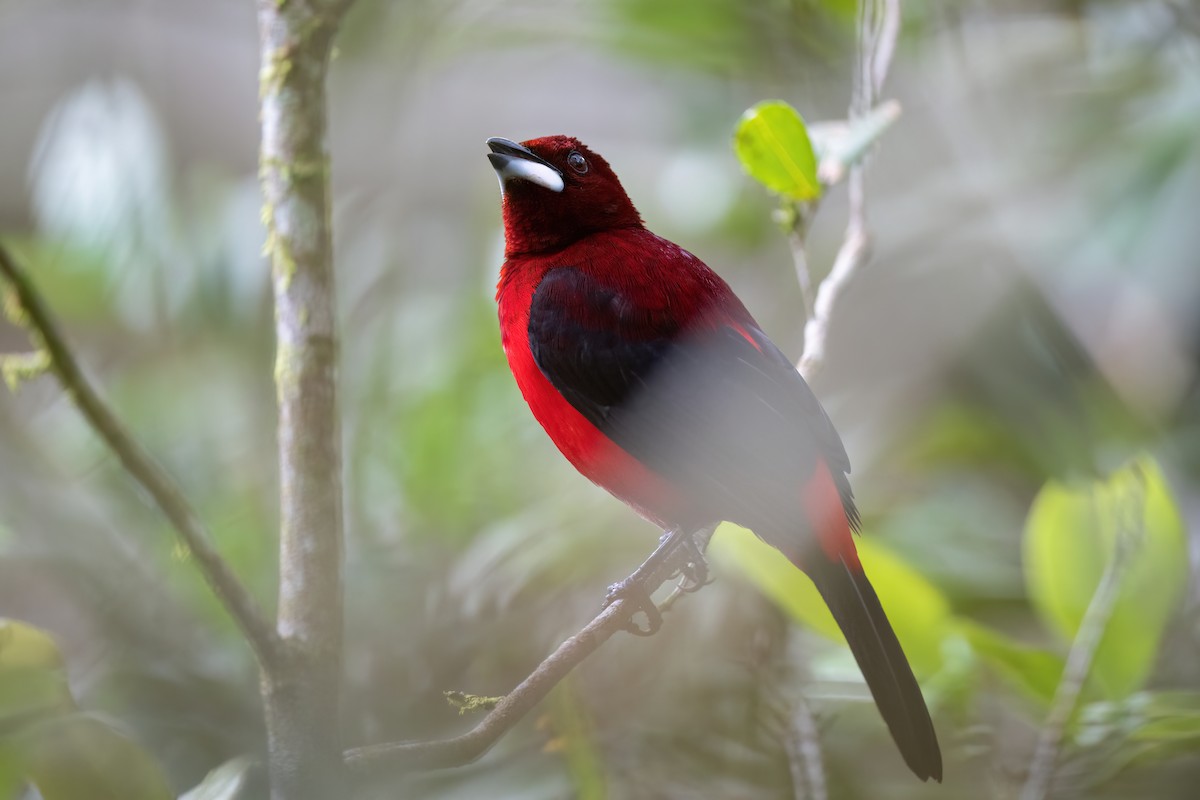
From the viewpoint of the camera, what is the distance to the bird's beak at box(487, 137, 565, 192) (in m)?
1.34

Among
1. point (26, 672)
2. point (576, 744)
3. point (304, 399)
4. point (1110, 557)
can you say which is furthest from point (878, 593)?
point (26, 672)

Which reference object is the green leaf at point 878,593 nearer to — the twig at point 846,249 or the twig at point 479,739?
the twig at point 846,249

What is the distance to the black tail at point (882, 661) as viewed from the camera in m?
1.07

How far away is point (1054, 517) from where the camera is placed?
168 cm

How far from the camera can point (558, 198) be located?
149 cm

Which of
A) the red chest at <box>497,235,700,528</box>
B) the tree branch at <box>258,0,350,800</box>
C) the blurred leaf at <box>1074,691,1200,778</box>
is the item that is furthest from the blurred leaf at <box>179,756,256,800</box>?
the blurred leaf at <box>1074,691,1200,778</box>

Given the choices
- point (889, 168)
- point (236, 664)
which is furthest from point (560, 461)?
point (889, 168)

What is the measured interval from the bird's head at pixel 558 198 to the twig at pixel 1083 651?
32.6 inches

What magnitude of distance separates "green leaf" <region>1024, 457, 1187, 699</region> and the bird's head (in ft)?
2.59

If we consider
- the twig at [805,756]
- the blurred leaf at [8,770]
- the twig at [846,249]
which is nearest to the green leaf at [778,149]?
the twig at [846,249]

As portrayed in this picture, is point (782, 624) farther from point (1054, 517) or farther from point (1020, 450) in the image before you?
point (1020, 450)

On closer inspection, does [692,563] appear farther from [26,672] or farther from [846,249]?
[26,672]

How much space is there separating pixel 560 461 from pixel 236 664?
82 cm

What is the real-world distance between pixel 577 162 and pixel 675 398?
0.41m
